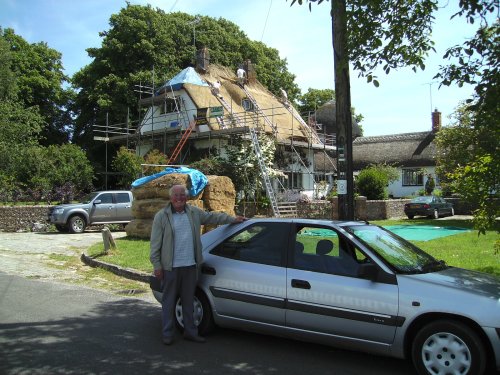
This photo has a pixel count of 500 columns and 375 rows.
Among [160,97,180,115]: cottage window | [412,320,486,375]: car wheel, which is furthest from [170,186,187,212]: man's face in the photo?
[160,97,180,115]: cottage window

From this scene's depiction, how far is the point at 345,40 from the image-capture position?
24.0 feet

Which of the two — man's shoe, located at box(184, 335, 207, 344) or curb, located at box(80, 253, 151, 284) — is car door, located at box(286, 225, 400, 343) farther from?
curb, located at box(80, 253, 151, 284)

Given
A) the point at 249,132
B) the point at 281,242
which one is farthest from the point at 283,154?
the point at 281,242

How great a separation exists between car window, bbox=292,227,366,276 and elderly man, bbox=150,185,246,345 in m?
1.24

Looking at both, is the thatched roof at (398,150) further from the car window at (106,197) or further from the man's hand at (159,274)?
the man's hand at (159,274)

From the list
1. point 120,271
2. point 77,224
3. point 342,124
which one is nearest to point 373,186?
point 77,224

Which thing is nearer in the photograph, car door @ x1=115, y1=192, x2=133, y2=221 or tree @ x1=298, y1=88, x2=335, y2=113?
car door @ x1=115, y1=192, x2=133, y2=221

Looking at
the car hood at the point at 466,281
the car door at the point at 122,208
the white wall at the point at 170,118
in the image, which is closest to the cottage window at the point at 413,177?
the white wall at the point at 170,118

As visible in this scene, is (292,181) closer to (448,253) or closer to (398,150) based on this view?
(398,150)

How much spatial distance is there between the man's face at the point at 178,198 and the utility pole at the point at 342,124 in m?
3.16

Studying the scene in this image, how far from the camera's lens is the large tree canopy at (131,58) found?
38188mm

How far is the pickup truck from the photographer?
2052 cm

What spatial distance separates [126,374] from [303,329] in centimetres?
187

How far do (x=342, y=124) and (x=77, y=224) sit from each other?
15.8 metres
